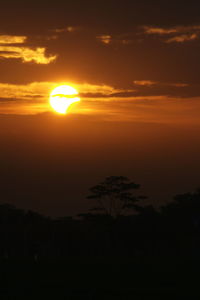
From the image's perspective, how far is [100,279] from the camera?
2748 cm

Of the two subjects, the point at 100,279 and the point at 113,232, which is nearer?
the point at 100,279

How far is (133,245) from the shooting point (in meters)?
55.8

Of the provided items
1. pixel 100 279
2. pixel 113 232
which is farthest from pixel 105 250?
pixel 100 279

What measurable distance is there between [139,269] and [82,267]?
247 centimetres

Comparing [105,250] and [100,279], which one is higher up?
[105,250]

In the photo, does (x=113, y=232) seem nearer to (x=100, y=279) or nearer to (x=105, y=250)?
(x=105, y=250)

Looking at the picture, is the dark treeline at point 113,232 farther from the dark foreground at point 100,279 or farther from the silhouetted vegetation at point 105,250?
the dark foreground at point 100,279

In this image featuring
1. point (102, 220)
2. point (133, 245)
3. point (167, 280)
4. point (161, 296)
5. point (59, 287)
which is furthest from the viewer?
point (102, 220)

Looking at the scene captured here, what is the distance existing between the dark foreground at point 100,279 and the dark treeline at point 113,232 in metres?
20.2

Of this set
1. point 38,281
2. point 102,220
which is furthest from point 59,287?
point 102,220

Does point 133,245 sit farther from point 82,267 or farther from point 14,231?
point 82,267

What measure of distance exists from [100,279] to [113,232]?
31.5 m

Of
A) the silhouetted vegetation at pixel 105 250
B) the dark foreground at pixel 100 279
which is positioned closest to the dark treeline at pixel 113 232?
the silhouetted vegetation at pixel 105 250

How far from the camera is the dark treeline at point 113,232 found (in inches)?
2180
